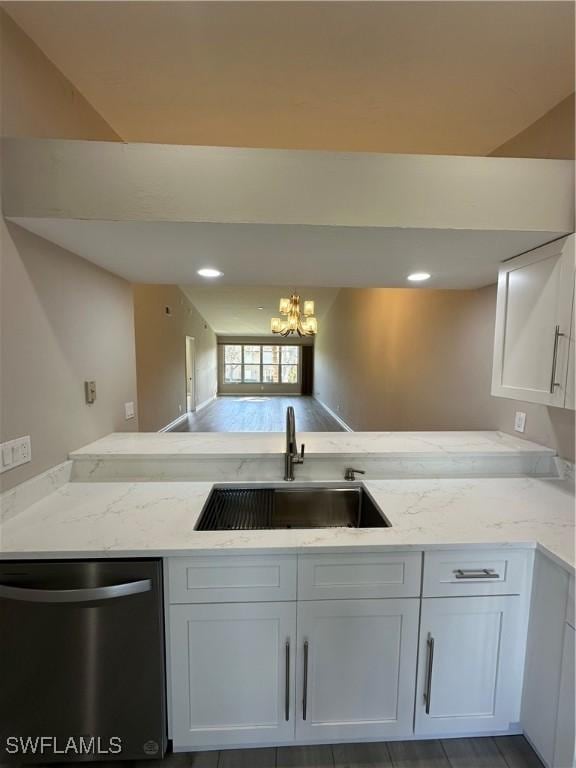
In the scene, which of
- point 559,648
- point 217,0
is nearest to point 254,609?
point 559,648

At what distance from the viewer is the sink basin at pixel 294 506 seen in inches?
65.1

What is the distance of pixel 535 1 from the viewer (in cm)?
119

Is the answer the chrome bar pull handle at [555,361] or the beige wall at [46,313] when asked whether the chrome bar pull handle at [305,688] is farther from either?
the chrome bar pull handle at [555,361]

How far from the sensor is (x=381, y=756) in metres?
1.21

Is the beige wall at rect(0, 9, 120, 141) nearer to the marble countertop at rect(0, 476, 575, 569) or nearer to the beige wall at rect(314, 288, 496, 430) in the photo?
the marble countertop at rect(0, 476, 575, 569)

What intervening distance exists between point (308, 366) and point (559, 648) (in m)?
12.2

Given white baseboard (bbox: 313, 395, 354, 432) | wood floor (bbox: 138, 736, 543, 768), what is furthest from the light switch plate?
white baseboard (bbox: 313, 395, 354, 432)

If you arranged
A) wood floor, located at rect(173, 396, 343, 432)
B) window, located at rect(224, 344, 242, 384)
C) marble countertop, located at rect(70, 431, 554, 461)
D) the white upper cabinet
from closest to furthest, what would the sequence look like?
the white upper cabinet < marble countertop, located at rect(70, 431, 554, 461) < wood floor, located at rect(173, 396, 343, 432) < window, located at rect(224, 344, 242, 384)

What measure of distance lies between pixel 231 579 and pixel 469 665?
95 cm

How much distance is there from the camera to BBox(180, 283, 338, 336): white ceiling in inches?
277

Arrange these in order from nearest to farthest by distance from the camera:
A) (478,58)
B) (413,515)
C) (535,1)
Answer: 1. (535,1)
2. (413,515)
3. (478,58)

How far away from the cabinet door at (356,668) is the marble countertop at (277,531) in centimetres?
24

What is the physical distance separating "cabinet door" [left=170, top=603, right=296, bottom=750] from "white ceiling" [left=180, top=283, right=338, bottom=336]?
17.5 ft

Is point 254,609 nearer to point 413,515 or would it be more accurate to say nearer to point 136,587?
point 136,587
